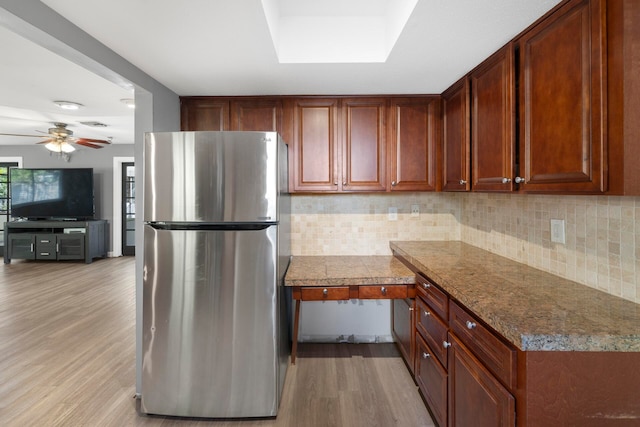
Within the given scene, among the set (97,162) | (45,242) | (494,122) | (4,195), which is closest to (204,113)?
A: (494,122)

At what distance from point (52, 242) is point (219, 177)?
21.1ft

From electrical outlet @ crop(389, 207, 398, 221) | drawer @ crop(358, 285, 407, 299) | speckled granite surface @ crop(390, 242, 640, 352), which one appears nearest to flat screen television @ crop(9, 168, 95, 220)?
electrical outlet @ crop(389, 207, 398, 221)

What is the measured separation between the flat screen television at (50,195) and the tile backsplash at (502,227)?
592cm

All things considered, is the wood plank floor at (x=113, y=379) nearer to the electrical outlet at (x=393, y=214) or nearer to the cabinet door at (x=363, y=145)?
the electrical outlet at (x=393, y=214)

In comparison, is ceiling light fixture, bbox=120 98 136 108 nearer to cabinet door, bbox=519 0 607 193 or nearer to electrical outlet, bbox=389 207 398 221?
electrical outlet, bbox=389 207 398 221

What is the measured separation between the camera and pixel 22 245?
651 cm

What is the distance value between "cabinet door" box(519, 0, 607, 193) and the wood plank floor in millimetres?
1589

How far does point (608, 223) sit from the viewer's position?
4.85ft

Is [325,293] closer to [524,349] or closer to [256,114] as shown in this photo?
[524,349]

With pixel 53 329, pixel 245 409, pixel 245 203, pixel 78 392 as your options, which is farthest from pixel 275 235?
pixel 53 329

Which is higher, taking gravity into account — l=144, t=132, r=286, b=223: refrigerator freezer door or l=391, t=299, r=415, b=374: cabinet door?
l=144, t=132, r=286, b=223: refrigerator freezer door

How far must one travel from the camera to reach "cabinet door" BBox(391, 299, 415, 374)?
2355mm

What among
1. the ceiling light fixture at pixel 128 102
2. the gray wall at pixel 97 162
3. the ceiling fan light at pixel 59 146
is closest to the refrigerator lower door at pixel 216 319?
the ceiling light fixture at pixel 128 102

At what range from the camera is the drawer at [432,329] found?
69.6 inches
